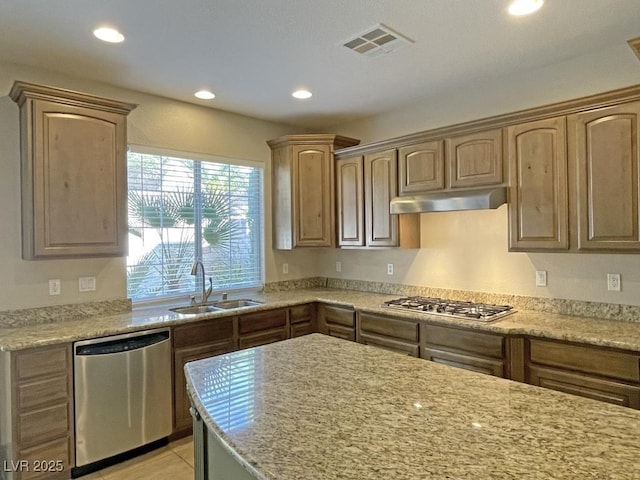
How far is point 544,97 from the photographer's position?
3125mm

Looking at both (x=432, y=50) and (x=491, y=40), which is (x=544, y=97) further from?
(x=432, y=50)

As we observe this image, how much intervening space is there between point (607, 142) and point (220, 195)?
10.3ft

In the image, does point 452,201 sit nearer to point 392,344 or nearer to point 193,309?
point 392,344

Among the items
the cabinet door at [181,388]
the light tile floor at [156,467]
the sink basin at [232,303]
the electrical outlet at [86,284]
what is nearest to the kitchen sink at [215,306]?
the sink basin at [232,303]

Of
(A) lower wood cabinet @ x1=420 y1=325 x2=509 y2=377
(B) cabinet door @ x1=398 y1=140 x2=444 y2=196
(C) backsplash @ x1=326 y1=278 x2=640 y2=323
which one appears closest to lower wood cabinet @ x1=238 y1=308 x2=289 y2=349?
(C) backsplash @ x1=326 y1=278 x2=640 y2=323

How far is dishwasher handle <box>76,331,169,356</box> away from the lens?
269 cm

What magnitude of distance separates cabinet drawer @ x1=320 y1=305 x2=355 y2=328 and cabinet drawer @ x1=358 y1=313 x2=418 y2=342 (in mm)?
118

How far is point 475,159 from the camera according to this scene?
3.14 m

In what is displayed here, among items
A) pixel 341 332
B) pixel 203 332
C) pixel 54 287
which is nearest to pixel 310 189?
pixel 341 332

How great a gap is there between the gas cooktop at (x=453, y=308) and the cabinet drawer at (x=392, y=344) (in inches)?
10.6

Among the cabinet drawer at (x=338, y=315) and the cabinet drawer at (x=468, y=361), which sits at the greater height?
the cabinet drawer at (x=338, y=315)

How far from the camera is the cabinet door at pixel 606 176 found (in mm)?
2453

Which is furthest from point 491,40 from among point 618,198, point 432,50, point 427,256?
point 427,256

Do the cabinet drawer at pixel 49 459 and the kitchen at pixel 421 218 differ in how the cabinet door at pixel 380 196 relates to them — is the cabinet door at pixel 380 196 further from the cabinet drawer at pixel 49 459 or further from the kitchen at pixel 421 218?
the cabinet drawer at pixel 49 459
